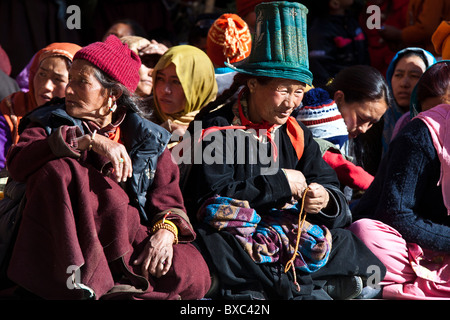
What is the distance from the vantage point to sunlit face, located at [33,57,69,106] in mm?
4768

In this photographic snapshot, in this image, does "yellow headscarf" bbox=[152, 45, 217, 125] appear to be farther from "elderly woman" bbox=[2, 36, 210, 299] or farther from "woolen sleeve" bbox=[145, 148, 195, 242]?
"woolen sleeve" bbox=[145, 148, 195, 242]

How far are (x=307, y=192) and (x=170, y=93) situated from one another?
4.86ft

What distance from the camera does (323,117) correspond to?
475 centimetres

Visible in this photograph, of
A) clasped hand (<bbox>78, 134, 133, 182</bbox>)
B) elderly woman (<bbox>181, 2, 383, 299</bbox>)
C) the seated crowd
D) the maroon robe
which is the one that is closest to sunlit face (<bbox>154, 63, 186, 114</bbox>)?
the seated crowd

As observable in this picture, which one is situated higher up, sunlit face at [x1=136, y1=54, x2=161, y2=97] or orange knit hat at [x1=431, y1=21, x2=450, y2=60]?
orange knit hat at [x1=431, y1=21, x2=450, y2=60]

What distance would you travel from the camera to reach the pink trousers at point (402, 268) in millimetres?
3998

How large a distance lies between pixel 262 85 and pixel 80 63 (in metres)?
1.01

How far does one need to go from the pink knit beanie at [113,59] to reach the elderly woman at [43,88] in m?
1.21

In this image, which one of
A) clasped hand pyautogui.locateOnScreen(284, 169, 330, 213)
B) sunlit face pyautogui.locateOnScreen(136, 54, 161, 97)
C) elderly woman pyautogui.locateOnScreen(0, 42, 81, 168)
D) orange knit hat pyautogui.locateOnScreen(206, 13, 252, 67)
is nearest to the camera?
clasped hand pyautogui.locateOnScreen(284, 169, 330, 213)

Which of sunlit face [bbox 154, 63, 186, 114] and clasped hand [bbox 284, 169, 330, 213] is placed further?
sunlit face [bbox 154, 63, 186, 114]

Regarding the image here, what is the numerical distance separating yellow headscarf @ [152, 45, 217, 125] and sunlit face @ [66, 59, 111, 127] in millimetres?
1296

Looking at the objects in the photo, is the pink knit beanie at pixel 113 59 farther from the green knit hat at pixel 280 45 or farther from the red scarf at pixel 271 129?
the green knit hat at pixel 280 45

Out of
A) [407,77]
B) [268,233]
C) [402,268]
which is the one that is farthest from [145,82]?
[402,268]
